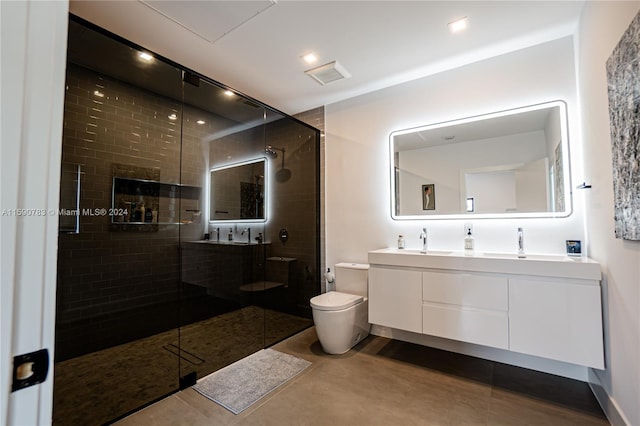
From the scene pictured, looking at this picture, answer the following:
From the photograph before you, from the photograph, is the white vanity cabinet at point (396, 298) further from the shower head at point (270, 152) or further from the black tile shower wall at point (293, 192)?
the shower head at point (270, 152)

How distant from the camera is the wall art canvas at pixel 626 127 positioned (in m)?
1.24

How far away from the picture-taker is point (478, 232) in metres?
2.57

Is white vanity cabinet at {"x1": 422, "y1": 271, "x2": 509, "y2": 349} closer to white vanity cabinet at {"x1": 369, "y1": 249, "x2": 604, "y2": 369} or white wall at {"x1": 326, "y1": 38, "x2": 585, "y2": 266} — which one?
white vanity cabinet at {"x1": 369, "y1": 249, "x2": 604, "y2": 369}

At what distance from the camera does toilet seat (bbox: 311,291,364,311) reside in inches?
99.2

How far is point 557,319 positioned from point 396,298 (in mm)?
1045

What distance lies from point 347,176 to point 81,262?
2606 millimetres

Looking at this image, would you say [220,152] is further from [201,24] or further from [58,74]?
[58,74]

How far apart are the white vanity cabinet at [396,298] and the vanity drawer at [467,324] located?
0.09m

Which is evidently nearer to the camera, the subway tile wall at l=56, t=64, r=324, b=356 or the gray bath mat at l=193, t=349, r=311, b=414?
the gray bath mat at l=193, t=349, r=311, b=414

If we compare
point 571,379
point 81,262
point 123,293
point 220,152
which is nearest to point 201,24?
point 220,152

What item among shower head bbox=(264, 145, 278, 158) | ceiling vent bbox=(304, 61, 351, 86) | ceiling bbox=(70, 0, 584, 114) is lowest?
shower head bbox=(264, 145, 278, 158)

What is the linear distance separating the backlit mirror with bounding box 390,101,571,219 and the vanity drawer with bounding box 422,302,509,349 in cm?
A: 87

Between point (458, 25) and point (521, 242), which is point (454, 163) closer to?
point (521, 242)

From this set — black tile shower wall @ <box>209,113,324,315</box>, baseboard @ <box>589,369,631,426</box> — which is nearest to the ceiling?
black tile shower wall @ <box>209,113,324,315</box>
